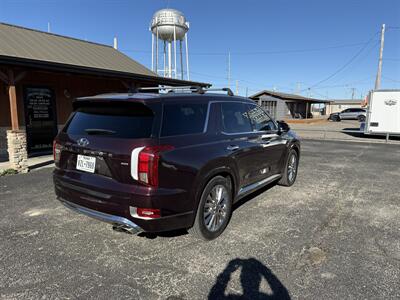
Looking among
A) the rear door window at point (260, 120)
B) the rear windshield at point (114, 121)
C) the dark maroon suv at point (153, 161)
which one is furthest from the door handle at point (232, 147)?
the rear windshield at point (114, 121)

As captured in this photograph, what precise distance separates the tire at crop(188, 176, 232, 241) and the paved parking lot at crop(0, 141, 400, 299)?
0.14 metres

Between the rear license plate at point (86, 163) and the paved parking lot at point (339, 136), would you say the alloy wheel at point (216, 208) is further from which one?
the paved parking lot at point (339, 136)

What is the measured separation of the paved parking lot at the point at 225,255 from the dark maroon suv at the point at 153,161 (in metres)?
0.43

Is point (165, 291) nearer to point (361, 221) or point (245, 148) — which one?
point (245, 148)

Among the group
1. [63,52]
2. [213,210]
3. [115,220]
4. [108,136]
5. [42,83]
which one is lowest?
[213,210]

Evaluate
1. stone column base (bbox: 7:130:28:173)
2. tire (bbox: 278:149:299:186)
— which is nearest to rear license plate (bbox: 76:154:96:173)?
tire (bbox: 278:149:299:186)

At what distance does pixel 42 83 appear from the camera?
1084 cm

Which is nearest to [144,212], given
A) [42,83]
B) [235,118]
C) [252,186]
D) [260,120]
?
[235,118]

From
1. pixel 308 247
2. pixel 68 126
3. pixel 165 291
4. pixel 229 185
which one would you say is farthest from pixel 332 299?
pixel 68 126

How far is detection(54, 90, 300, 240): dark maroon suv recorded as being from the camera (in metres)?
2.99

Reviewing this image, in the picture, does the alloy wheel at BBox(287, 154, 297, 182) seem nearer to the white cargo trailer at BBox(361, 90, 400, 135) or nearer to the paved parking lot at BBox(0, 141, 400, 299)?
the paved parking lot at BBox(0, 141, 400, 299)

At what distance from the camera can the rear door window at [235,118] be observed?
4.12m

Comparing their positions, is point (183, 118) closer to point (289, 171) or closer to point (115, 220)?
point (115, 220)

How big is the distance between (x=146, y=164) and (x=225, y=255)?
1.40m
